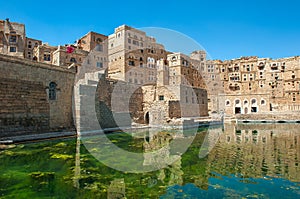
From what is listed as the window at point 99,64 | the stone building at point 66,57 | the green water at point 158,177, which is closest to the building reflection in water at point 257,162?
→ the green water at point 158,177

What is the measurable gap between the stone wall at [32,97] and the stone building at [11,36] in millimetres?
23039

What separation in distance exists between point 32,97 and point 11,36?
88.3ft

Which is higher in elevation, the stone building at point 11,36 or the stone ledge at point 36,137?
the stone building at point 11,36

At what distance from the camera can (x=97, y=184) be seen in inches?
223

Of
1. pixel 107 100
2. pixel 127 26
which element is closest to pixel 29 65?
pixel 107 100

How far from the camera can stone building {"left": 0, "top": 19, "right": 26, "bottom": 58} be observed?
32656mm

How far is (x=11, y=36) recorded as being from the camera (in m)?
33.3

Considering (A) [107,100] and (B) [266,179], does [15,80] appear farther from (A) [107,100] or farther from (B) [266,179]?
(B) [266,179]

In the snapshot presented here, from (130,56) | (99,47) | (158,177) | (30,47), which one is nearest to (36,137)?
(158,177)

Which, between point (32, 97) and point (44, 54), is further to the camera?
point (44, 54)

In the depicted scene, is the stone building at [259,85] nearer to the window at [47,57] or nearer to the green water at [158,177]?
the window at [47,57]

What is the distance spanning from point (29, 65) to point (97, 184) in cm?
1075

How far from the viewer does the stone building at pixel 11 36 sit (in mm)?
32656

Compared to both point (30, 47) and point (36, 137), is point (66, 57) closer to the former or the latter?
point (30, 47)
